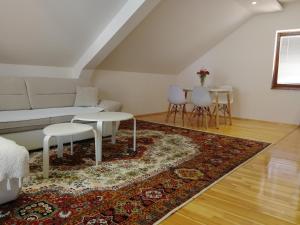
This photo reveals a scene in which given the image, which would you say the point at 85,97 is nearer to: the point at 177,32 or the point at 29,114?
the point at 29,114

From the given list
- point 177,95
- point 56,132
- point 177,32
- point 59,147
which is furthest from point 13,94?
point 177,32

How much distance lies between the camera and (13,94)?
3.14m

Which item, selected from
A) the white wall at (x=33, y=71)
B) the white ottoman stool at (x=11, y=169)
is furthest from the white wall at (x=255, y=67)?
the white ottoman stool at (x=11, y=169)

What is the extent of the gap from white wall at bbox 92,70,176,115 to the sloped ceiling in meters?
0.16

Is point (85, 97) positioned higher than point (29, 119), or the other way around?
point (85, 97)

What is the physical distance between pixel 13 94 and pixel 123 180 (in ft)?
6.47

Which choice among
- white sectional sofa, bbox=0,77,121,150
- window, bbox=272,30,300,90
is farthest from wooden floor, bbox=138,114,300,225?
window, bbox=272,30,300,90

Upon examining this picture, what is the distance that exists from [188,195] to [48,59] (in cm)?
297

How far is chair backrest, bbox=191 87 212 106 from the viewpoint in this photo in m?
4.41

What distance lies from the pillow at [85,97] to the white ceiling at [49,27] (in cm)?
64

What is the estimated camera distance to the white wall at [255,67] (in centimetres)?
498

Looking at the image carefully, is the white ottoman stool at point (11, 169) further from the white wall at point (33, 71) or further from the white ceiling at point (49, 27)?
the white wall at point (33, 71)

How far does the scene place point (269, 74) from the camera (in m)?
5.19

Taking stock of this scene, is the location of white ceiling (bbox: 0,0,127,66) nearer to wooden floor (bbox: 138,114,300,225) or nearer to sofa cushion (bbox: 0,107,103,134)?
sofa cushion (bbox: 0,107,103,134)
